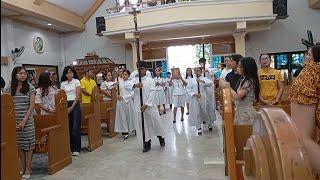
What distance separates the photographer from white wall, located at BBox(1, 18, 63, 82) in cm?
1177

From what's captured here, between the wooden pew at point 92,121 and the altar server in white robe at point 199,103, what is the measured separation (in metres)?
1.98

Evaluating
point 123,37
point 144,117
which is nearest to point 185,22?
point 123,37

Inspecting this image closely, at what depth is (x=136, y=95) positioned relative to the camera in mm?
6059

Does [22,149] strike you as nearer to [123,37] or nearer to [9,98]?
[9,98]

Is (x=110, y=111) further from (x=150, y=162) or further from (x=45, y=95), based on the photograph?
(x=150, y=162)

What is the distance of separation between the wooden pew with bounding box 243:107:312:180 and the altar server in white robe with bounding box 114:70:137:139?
21.9 ft

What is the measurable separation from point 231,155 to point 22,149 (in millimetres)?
3087

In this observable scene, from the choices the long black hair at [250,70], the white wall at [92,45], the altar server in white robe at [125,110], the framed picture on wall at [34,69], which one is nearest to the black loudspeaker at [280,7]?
the white wall at [92,45]

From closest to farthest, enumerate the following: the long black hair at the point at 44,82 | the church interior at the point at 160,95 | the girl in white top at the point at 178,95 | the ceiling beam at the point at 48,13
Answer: the church interior at the point at 160,95 < the long black hair at the point at 44,82 < the girl in white top at the point at 178,95 < the ceiling beam at the point at 48,13

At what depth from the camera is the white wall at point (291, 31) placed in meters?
14.1

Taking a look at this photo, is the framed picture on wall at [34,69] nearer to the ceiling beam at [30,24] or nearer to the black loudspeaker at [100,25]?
the ceiling beam at [30,24]

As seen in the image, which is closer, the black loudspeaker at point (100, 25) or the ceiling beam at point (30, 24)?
the ceiling beam at point (30, 24)

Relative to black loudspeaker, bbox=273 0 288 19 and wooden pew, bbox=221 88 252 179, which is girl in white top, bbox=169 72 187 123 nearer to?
black loudspeaker, bbox=273 0 288 19

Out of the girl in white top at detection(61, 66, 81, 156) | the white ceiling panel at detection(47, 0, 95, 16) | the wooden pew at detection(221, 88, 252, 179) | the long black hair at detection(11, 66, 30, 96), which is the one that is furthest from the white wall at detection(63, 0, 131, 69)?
the wooden pew at detection(221, 88, 252, 179)
